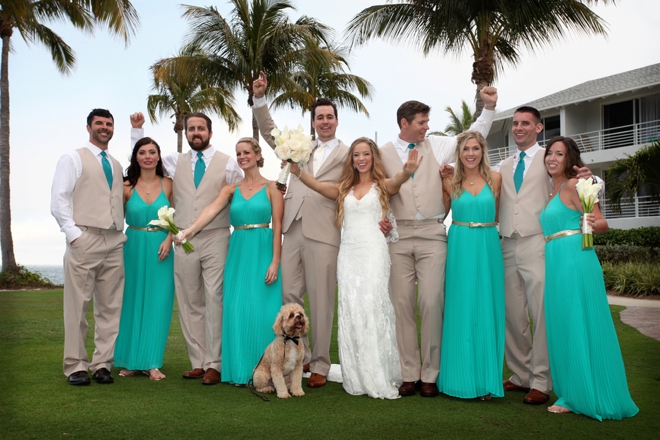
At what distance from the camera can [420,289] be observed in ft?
17.7

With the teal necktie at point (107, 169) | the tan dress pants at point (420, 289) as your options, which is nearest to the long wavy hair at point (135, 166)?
the teal necktie at point (107, 169)

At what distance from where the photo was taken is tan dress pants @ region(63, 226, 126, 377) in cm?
567

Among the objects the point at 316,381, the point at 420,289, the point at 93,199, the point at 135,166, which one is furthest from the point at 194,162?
the point at 420,289

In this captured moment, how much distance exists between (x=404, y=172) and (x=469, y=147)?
68cm

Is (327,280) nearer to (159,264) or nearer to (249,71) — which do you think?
(159,264)

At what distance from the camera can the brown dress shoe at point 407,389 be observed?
532 cm

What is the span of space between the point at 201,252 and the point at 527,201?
312cm

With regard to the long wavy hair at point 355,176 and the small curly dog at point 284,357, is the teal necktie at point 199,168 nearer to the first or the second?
the long wavy hair at point 355,176

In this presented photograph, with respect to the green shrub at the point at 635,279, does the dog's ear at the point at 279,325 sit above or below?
above

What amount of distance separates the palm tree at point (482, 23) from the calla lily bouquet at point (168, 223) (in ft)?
37.5

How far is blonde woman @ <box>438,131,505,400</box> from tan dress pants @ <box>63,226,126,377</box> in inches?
124

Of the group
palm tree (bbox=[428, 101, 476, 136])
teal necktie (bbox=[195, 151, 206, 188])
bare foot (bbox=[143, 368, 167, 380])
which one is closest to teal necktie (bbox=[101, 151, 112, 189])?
teal necktie (bbox=[195, 151, 206, 188])

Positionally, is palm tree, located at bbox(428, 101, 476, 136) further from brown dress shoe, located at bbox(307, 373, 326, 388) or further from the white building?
brown dress shoe, located at bbox(307, 373, 326, 388)

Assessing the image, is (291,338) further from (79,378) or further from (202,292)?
(79,378)
